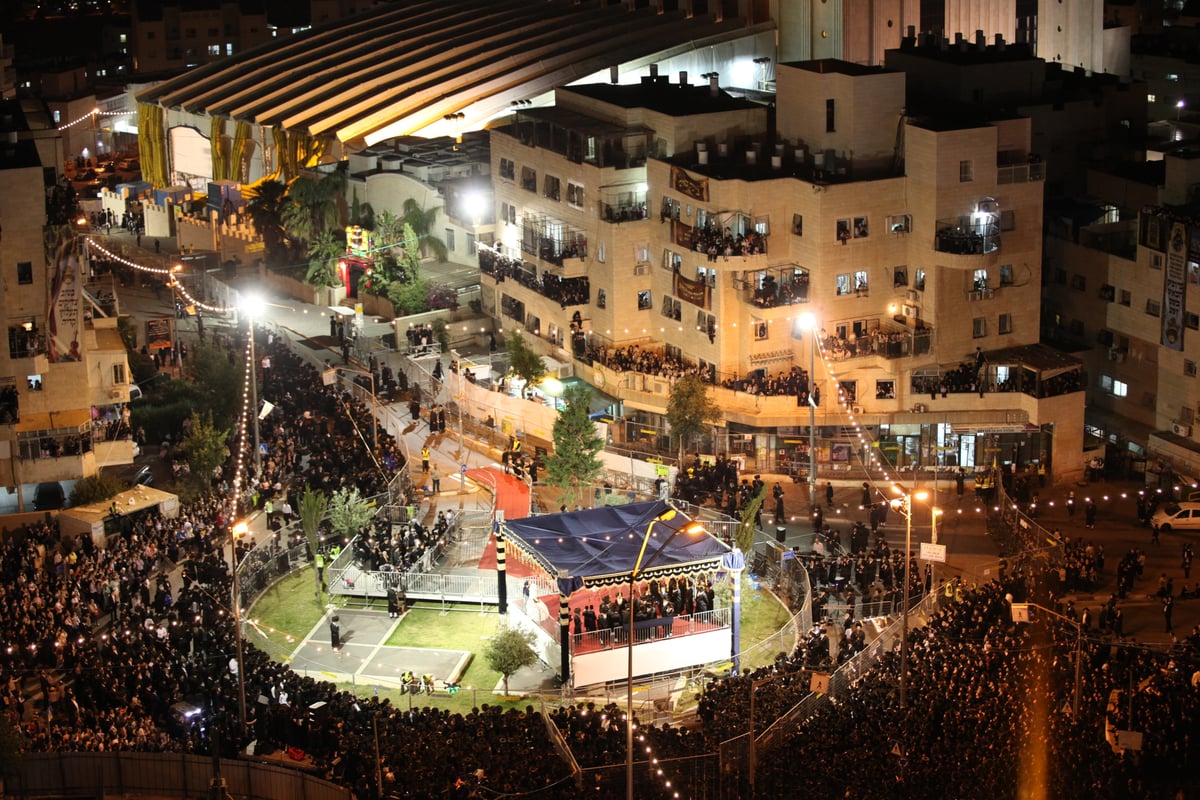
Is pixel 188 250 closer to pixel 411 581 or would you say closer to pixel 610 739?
pixel 411 581

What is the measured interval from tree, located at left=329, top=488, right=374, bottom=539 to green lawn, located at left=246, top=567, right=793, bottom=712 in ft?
5.62

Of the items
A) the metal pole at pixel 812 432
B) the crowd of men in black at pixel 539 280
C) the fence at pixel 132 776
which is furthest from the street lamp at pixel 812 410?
the fence at pixel 132 776

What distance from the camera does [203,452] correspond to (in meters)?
54.3

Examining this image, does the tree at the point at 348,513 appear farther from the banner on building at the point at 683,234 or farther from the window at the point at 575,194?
the window at the point at 575,194

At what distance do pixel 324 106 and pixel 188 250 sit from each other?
30.5 feet

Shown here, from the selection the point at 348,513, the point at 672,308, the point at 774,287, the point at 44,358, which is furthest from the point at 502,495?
the point at 44,358

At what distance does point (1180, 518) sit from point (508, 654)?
21.0 metres

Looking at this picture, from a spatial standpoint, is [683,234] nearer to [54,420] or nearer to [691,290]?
[691,290]

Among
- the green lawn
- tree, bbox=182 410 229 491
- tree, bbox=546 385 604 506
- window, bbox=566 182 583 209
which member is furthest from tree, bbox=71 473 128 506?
window, bbox=566 182 583 209

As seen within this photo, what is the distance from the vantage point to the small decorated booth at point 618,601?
143 feet

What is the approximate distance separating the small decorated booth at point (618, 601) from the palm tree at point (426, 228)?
99.0ft

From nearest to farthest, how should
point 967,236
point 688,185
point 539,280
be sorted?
1. point 967,236
2. point 688,185
3. point 539,280

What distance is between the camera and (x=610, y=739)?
37.2 metres

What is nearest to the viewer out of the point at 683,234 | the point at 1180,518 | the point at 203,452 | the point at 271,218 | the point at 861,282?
the point at 1180,518
